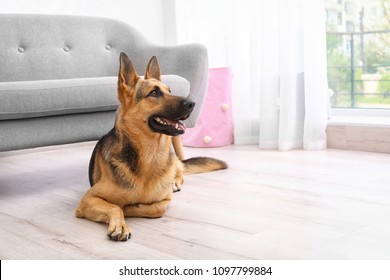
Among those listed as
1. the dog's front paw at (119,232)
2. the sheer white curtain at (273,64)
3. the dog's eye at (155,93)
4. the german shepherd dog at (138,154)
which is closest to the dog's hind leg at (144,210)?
the german shepherd dog at (138,154)

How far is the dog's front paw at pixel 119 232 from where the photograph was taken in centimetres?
182

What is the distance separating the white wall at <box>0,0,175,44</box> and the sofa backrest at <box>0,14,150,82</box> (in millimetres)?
609

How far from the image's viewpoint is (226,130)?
3943 millimetres

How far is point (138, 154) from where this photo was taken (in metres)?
2.07

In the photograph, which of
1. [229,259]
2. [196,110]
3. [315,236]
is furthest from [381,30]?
[229,259]

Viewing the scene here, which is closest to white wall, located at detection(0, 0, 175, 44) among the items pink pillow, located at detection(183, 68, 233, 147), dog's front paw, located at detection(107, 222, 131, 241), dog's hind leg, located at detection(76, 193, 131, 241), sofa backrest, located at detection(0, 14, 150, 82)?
sofa backrest, located at detection(0, 14, 150, 82)

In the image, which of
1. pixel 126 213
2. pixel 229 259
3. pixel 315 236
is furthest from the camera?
pixel 126 213

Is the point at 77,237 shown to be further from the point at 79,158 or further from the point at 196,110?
the point at 79,158

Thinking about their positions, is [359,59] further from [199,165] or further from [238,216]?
[238,216]

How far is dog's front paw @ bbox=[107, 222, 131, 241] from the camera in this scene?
1.82 metres

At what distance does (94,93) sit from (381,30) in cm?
222

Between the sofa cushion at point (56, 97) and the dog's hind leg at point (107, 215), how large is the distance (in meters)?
0.57

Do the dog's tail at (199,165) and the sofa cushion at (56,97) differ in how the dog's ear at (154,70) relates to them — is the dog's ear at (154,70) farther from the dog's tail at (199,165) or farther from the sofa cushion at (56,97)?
the dog's tail at (199,165)

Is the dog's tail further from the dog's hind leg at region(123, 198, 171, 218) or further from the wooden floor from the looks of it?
the dog's hind leg at region(123, 198, 171, 218)
